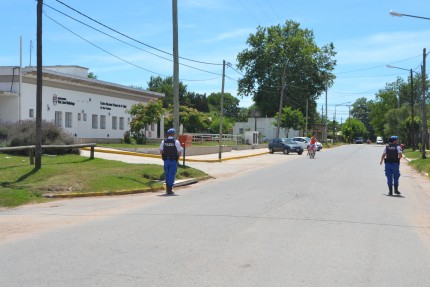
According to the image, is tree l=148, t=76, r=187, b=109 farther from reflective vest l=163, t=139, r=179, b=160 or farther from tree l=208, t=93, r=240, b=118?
reflective vest l=163, t=139, r=179, b=160

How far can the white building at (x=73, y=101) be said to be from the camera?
3134cm

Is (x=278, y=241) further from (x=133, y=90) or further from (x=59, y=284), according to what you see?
(x=133, y=90)

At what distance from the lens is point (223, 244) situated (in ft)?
25.1

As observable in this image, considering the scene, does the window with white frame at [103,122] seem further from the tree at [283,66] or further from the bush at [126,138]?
the tree at [283,66]

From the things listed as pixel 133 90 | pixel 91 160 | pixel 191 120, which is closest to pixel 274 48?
pixel 191 120

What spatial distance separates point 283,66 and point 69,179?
241 feet

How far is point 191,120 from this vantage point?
185ft

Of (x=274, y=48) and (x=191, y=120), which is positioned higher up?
(x=274, y=48)

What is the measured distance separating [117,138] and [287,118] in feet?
121

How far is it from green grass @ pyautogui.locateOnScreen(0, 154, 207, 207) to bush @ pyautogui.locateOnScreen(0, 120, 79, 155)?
424 centimetres

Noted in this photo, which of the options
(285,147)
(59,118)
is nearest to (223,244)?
(59,118)

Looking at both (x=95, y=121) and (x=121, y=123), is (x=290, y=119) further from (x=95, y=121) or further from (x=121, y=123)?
(x=95, y=121)

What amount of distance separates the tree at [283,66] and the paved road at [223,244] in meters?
72.0

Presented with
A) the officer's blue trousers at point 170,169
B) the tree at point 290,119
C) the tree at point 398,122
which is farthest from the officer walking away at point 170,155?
the tree at point 398,122
